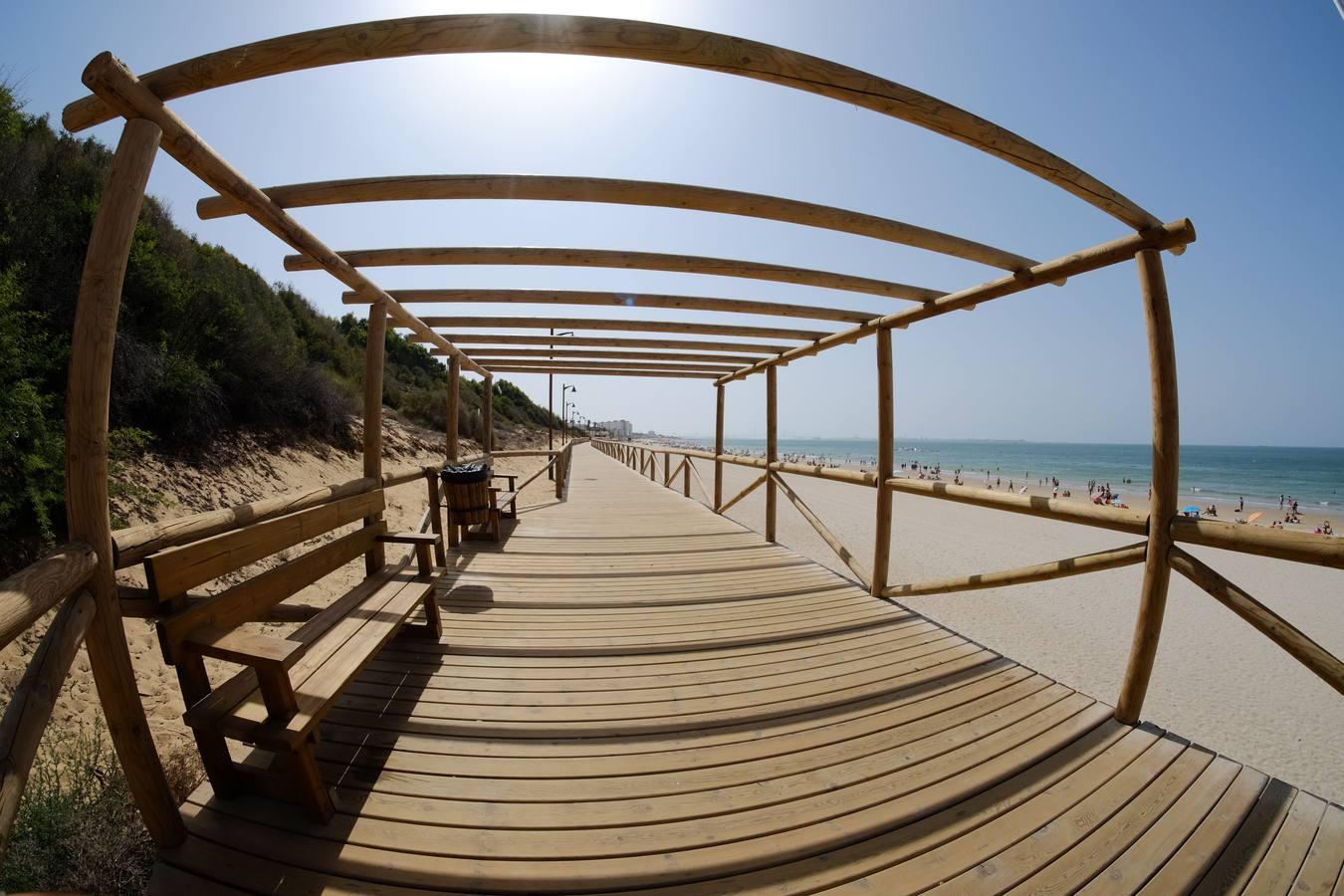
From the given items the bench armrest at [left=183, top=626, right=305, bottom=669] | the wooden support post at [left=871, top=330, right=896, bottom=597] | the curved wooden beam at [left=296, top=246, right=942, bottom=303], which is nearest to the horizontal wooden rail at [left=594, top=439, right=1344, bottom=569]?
the wooden support post at [left=871, top=330, right=896, bottom=597]

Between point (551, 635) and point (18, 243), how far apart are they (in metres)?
8.65

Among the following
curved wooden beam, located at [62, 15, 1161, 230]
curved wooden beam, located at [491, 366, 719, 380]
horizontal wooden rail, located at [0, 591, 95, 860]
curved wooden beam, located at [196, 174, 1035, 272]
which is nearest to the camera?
horizontal wooden rail, located at [0, 591, 95, 860]

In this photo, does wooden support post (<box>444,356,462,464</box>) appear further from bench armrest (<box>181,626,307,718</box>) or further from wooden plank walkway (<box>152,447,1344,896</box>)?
bench armrest (<box>181,626,307,718</box>)

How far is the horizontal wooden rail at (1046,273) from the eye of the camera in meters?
2.12

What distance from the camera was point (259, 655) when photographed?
1.46m

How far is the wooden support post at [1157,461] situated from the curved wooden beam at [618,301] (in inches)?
81.7

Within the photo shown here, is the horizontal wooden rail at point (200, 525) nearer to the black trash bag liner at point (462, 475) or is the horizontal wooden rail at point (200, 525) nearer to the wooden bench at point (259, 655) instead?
the wooden bench at point (259, 655)

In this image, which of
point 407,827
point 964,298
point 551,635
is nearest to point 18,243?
point 551,635

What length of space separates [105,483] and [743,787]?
2.40 meters

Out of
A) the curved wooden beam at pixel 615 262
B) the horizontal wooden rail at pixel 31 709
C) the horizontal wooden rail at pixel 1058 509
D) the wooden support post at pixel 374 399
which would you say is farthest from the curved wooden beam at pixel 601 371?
the horizontal wooden rail at pixel 31 709

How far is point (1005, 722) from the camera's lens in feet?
7.38

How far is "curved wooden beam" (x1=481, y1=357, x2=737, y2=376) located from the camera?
743cm

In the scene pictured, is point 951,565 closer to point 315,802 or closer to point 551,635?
point 551,635

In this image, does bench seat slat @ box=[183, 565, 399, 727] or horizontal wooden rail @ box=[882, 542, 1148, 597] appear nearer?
bench seat slat @ box=[183, 565, 399, 727]
